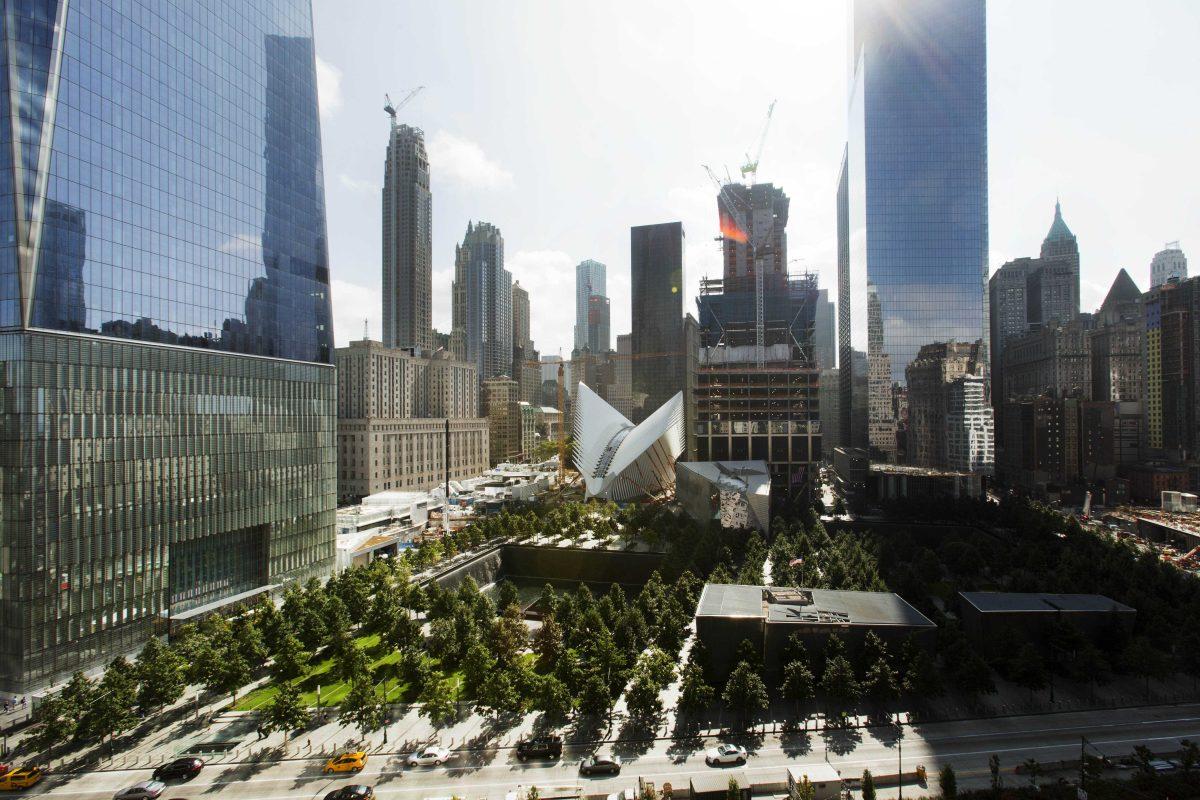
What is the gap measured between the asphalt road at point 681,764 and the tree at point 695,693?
1.74 metres

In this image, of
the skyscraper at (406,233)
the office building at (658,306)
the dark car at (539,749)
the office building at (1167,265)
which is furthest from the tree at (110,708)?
the office building at (1167,265)

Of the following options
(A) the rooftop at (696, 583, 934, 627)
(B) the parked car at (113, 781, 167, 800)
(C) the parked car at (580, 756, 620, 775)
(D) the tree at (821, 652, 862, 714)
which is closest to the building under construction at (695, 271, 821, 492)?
(A) the rooftop at (696, 583, 934, 627)

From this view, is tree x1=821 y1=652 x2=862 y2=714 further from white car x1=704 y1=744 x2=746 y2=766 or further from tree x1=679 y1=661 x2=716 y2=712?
white car x1=704 y1=744 x2=746 y2=766

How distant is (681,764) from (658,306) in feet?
470

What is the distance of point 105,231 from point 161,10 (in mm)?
15267

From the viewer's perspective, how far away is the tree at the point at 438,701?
26.4m

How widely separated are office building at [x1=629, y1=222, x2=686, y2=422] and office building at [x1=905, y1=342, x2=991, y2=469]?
7738cm

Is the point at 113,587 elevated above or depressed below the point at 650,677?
above

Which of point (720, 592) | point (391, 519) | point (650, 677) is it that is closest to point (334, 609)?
point (650, 677)

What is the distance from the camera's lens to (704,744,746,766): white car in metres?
23.1

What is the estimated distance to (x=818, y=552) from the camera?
48.8 meters

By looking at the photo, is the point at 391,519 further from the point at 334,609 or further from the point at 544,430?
the point at 544,430

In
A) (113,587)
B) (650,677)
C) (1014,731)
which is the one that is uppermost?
(113,587)

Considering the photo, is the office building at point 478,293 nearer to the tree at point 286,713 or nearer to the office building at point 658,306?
the office building at point 658,306
